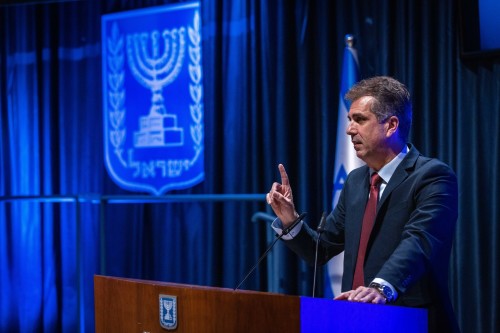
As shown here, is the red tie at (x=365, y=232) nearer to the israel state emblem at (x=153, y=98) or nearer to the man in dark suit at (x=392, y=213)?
the man in dark suit at (x=392, y=213)

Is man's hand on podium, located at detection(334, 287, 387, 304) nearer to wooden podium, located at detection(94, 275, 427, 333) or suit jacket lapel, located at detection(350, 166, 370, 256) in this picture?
wooden podium, located at detection(94, 275, 427, 333)

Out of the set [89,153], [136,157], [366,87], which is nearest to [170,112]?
[136,157]

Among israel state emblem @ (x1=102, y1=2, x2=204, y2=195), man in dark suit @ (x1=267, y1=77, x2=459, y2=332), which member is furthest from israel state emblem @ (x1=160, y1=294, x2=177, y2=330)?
israel state emblem @ (x1=102, y1=2, x2=204, y2=195)

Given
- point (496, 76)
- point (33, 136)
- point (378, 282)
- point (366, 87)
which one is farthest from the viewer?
point (33, 136)

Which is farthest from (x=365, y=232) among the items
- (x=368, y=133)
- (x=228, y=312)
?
(x=228, y=312)

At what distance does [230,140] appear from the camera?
15.7ft

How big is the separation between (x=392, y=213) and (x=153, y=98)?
332cm

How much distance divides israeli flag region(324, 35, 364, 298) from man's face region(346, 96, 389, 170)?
1.74 metres

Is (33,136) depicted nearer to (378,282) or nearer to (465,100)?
(465,100)

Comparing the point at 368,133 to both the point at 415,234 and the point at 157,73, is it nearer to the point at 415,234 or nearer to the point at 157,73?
the point at 415,234

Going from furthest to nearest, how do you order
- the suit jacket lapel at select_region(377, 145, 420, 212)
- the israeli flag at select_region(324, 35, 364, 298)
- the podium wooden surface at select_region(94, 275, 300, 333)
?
the israeli flag at select_region(324, 35, 364, 298) < the suit jacket lapel at select_region(377, 145, 420, 212) < the podium wooden surface at select_region(94, 275, 300, 333)

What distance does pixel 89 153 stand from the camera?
5.39 meters

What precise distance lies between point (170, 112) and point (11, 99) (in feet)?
4.77

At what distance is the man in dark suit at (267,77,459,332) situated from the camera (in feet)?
6.56
